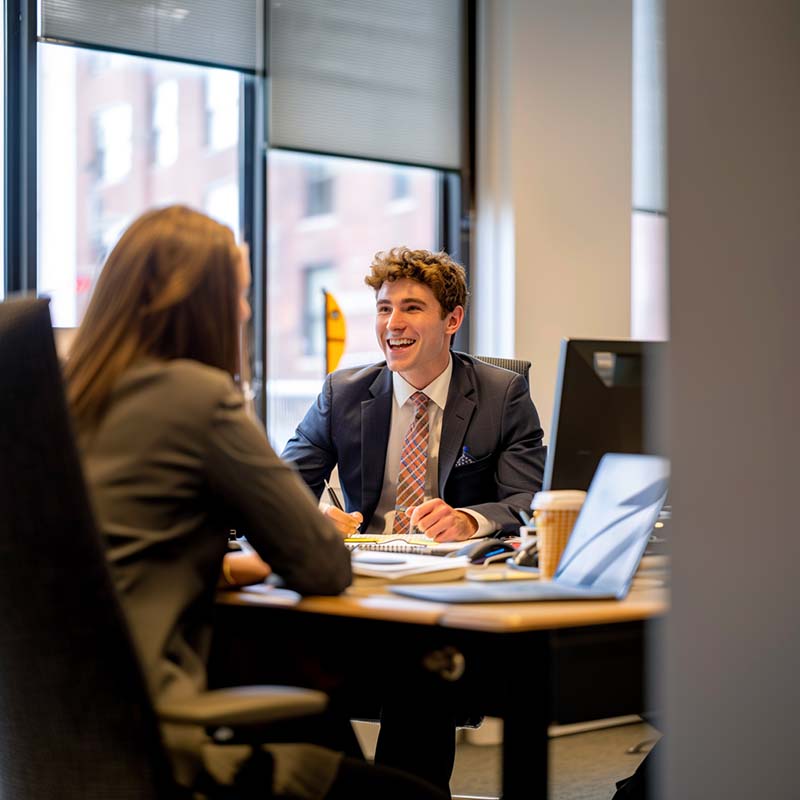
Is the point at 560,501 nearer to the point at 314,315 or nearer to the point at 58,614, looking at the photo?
the point at 58,614

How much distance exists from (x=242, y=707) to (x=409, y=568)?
566 mm

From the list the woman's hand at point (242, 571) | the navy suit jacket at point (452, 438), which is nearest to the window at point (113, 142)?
the navy suit jacket at point (452, 438)

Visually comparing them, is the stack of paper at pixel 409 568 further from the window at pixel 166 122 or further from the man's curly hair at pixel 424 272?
the window at pixel 166 122

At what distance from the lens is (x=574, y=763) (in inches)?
137

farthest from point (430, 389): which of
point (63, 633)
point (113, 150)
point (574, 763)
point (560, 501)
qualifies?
point (113, 150)

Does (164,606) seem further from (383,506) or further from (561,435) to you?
(383,506)

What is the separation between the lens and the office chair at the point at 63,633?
1246mm

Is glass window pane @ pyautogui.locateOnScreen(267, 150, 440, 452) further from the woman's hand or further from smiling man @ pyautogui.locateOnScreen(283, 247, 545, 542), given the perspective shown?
the woman's hand

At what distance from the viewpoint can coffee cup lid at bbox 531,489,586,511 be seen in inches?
71.1

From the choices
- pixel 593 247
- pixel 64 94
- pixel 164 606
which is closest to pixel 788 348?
pixel 164 606

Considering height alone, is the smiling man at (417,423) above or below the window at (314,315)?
below

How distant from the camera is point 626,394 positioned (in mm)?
2014

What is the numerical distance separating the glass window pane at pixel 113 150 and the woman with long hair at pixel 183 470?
6.57 feet

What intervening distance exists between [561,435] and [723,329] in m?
0.87
